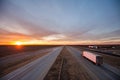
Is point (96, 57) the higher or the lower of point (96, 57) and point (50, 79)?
the higher

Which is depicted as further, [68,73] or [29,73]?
[29,73]

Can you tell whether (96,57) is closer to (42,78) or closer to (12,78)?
(42,78)

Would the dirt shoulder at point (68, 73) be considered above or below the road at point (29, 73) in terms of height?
above

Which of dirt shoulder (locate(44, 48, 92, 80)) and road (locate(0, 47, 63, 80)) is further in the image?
road (locate(0, 47, 63, 80))

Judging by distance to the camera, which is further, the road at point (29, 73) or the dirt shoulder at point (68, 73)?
the road at point (29, 73)

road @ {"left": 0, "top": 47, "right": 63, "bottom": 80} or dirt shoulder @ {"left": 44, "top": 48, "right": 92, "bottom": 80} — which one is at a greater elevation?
dirt shoulder @ {"left": 44, "top": 48, "right": 92, "bottom": 80}

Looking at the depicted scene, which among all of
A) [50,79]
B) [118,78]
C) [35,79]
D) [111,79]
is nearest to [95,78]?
[111,79]

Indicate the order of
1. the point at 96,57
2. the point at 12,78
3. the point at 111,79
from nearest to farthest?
the point at 111,79, the point at 12,78, the point at 96,57

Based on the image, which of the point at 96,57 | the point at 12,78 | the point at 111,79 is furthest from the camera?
the point at 96,57

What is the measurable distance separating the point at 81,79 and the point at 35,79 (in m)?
4.81

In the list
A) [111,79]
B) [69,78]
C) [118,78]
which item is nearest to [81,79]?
[69,78]

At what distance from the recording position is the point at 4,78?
425 inches

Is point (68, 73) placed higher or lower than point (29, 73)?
higher

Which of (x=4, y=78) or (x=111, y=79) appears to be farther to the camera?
(x=4, y=78)
